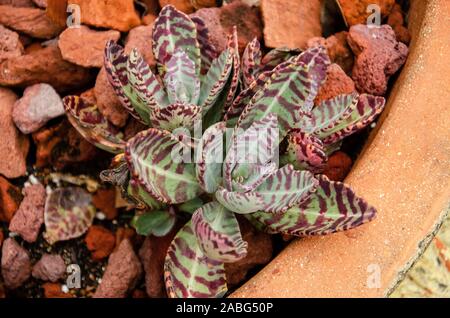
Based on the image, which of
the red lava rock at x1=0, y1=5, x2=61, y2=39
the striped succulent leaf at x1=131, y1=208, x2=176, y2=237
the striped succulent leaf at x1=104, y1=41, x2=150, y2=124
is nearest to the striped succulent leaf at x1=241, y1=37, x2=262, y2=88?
the striped succulent leaf at x1=104, y1=41, x2=150, y2=124

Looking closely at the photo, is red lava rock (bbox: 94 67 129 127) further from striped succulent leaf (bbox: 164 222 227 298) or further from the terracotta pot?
the terracotta pot

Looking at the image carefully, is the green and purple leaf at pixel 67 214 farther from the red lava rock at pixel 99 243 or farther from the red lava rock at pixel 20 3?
the red lava rock at pixel 20 3

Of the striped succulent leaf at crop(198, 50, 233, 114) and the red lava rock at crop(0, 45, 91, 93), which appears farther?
the red lava rock at crop(0, 45, 91, 93)

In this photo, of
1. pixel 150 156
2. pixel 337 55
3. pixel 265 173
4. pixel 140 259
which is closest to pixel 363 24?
pixel 337 55

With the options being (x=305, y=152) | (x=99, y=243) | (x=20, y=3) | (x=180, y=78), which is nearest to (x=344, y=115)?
(x=305, y=152)

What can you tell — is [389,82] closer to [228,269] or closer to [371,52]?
[371,52]

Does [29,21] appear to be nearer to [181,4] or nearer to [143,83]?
[181,4]
